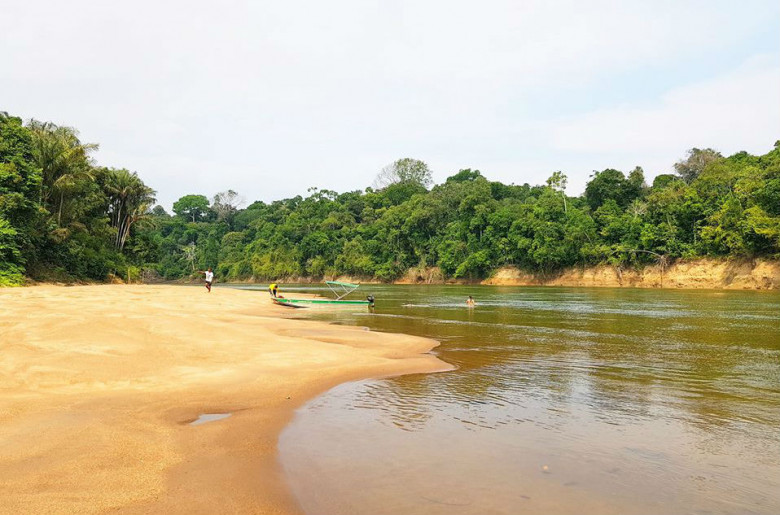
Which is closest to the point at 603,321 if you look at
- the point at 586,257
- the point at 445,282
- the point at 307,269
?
the point at 586,257

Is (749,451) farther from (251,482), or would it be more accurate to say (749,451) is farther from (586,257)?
(586,257)

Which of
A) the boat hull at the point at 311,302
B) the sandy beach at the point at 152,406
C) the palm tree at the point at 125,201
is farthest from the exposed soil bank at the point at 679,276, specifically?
the palm tree at the point at 125,201

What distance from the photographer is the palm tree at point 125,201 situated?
194 ft

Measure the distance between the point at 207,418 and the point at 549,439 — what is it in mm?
5439

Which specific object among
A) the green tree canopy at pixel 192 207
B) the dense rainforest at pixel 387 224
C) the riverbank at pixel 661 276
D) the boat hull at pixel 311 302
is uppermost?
the green tree canopy at pixel 192 207

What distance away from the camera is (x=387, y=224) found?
111m

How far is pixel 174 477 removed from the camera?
533 cm

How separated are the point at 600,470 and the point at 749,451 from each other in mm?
2515

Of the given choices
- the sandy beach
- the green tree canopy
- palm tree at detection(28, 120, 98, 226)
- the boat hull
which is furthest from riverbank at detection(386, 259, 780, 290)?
the green tree canopy

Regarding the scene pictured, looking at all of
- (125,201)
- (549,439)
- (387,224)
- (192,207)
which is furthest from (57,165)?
(192,207)

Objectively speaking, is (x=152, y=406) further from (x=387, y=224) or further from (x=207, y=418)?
(x=387, y=224)

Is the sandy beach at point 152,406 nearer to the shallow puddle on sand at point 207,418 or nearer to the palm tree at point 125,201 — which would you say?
the shallow puddle on sand at point 207,418

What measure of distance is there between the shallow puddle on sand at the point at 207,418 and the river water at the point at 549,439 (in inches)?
46.9

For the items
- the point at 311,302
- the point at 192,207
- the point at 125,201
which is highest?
the point at 192,207
